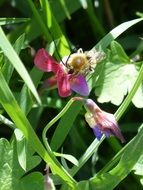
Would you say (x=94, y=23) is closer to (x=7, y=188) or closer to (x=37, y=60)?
(x=37, y=60)

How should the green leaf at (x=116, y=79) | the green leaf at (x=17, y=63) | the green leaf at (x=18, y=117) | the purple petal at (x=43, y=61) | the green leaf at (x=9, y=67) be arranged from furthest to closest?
the green leaf at (x=116, y=79), the green leaf at (x=9, y=67), the purple petal at (x=43, y=61), the green leaf at (x=18, y=117), the green leaf at (x=17, y=63)

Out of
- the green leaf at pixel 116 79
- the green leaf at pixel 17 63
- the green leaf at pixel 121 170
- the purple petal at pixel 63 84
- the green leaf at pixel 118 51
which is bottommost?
the green leaf at pixel 121 170

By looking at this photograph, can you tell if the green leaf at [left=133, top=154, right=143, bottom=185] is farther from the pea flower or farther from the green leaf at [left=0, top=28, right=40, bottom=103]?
the green leaf at [left=0, top=28, right=40, bottom=103]

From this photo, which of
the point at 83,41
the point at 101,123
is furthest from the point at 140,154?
the point at 83,41

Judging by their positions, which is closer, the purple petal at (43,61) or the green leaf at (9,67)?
the purple petal at (43,61)

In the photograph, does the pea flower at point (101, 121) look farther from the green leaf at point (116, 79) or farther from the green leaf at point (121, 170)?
the green leaf at point (116, 79)

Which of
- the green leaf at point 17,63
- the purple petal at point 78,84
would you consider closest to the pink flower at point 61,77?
the purple petal at point 78,84

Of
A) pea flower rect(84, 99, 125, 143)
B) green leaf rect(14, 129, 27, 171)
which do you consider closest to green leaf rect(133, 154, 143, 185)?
pea flower rect(84, 99, 125, 143)
